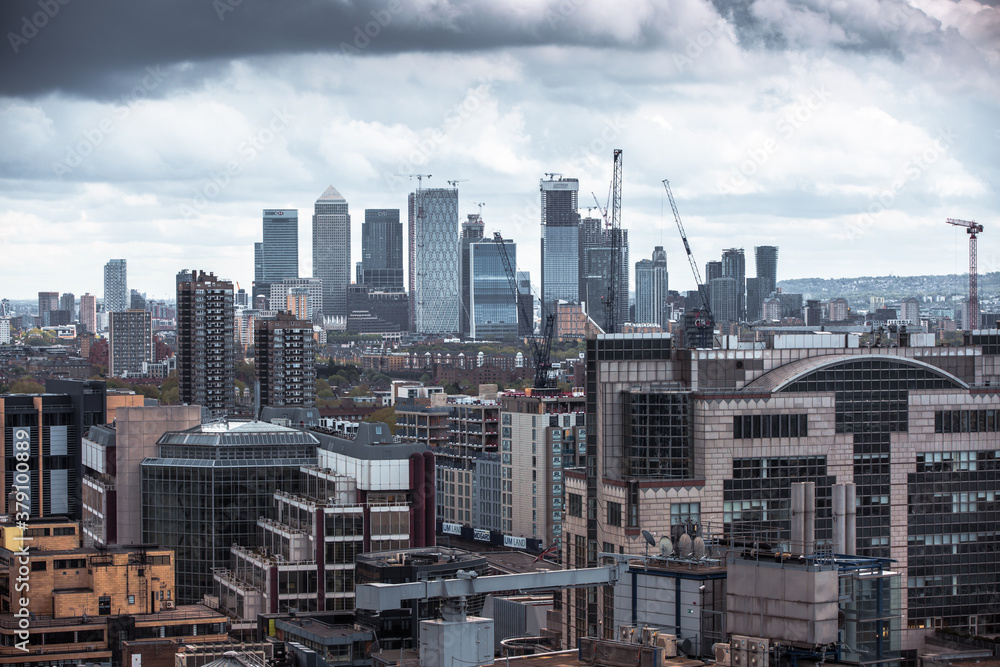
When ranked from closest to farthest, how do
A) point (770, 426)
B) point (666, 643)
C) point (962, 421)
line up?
point (666, 643), point (770, 426), point (962, 421)

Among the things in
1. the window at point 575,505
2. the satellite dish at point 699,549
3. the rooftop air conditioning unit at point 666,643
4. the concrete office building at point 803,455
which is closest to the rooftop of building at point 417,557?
the window at point 575,505

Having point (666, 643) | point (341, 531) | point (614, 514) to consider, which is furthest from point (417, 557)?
point (666, 643)

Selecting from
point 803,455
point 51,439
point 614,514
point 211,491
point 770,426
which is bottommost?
point 211,491

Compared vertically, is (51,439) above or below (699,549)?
below

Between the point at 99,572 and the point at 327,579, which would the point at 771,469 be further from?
the point at 99,572

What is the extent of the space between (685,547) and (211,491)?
198 feet

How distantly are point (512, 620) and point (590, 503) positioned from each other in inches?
857

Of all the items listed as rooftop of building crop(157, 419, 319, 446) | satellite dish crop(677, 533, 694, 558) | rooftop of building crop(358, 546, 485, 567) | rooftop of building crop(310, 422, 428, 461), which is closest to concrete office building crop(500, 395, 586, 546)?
rooftop of building crop(157, 419, 319, 446)

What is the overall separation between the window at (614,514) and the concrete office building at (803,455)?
9cm

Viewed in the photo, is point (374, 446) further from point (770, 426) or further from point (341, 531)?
point (770, 426)

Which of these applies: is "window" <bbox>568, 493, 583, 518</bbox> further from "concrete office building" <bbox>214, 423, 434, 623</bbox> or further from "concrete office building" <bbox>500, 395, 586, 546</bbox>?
"concrete office building" <bbox>500, 395, 586, 546</bbox>

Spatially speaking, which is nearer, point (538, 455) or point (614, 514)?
point (614, 514)

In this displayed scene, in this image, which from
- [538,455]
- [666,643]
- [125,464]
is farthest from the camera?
[538,455]

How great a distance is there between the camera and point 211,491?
318 feet
